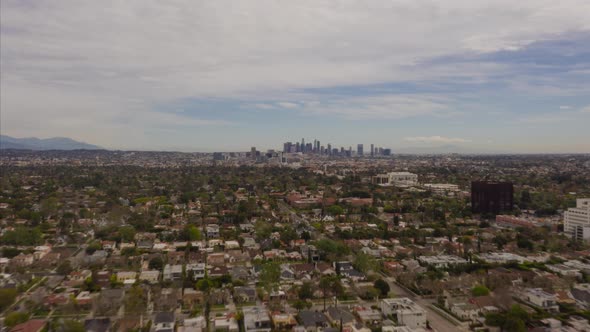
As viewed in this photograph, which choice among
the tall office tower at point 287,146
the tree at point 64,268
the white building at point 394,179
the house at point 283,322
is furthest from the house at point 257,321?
the tall office tower at point 287,146

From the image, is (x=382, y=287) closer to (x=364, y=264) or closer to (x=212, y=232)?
(x=364, y=264)

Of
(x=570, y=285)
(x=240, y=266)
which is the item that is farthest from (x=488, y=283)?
(x=240, y=266)

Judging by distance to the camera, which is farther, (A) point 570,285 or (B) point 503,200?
(B) point 503,200

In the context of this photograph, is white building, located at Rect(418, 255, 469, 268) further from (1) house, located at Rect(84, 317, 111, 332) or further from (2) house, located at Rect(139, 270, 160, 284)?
(1) house, located at Rect(84, 317, 111, 332)

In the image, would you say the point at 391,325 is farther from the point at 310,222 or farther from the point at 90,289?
the point at 310,222

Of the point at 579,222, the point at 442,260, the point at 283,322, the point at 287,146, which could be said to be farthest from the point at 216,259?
the point at 287,146
